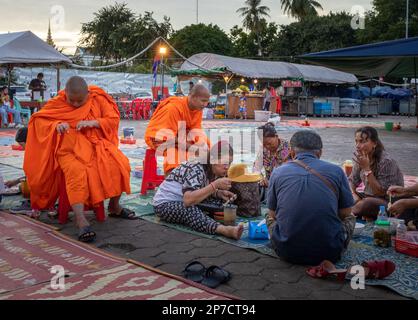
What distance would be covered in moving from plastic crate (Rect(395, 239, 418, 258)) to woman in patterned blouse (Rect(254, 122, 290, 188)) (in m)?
1.91

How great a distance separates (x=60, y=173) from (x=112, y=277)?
1.85 metres

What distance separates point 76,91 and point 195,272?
7.57ft

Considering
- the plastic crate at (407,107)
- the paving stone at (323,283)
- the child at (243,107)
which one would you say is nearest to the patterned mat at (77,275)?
the paving stone at (323,283)

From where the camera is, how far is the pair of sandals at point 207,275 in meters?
3.14

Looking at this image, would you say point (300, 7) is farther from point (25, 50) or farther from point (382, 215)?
point (382, 215)

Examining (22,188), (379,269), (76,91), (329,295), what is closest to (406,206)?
(379,269)

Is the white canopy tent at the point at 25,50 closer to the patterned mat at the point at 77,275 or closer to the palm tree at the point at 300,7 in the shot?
the patterned mat at the point at 77,275

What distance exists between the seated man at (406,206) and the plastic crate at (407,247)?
0.33m

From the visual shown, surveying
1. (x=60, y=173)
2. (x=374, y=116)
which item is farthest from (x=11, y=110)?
(x=374, y=116)

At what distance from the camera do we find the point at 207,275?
321 cm

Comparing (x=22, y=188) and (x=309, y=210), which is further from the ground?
(x=309, y=210)

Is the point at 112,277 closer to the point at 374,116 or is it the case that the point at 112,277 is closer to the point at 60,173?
the point at 60,173

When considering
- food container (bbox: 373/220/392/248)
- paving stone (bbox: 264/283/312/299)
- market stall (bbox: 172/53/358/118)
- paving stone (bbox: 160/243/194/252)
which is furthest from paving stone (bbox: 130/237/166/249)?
market stall (bbox: 172/53/358/118)

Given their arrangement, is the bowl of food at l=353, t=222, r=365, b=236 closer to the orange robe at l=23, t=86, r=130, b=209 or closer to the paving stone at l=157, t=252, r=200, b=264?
the paving stone at l=157, t=252, r=200, b=264
